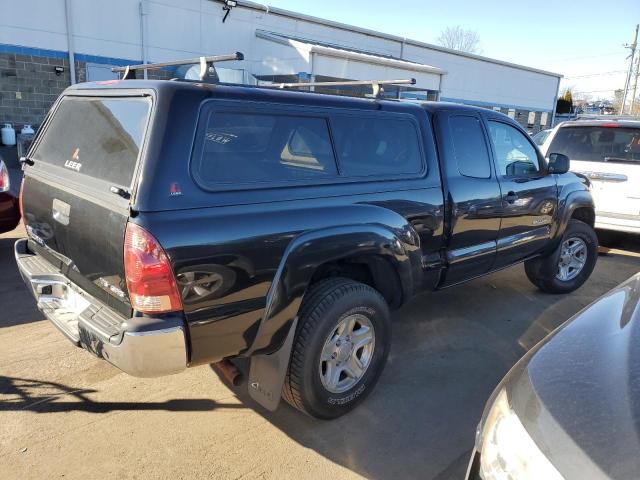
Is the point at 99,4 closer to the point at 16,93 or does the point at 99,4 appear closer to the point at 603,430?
the point at 16,93

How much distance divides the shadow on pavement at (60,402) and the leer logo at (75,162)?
56.3 inches

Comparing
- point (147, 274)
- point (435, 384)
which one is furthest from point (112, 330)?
point (435, 384)

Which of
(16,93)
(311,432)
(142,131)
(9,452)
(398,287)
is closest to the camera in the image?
(142,131)

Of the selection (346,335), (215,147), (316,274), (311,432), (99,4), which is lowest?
(311,432)

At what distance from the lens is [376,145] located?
10.8ft

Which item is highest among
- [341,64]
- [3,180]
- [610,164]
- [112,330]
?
[341,64]

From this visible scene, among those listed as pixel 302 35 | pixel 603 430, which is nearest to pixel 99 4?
pixel 302 35

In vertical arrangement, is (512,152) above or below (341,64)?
below

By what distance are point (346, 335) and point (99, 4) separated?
14504 mm

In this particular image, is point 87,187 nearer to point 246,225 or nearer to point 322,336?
point 246,225

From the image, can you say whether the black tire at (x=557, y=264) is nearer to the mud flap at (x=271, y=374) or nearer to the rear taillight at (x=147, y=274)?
the mud flap at (x=271, y=374)

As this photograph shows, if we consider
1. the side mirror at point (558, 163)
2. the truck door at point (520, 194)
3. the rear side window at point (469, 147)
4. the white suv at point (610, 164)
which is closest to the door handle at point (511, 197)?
the truck door at point (520, 194)

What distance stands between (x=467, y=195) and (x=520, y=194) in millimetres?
882

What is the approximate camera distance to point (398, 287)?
132 inches
